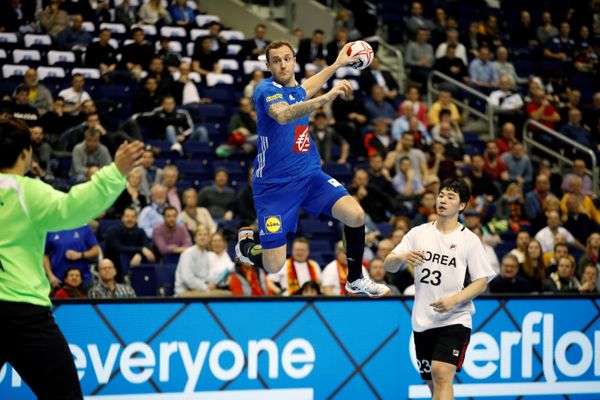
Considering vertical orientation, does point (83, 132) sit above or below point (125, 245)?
above

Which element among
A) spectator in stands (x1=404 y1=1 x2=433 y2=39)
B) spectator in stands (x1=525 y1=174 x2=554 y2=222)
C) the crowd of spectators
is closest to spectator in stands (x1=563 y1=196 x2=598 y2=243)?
the crowd of spectators

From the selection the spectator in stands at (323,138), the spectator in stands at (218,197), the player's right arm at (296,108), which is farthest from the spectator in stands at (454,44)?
the player's right arm at (296,108)

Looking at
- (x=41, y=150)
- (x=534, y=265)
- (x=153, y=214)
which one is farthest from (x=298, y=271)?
(x=41, y=150)

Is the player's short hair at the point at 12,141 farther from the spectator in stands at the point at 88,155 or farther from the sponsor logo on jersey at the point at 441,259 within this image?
the spectator in stands at the point at 88,155

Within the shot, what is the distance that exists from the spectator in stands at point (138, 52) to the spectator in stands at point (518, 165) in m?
6.49

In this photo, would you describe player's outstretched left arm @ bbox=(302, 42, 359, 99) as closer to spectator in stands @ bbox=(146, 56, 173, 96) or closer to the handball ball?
the handball ball

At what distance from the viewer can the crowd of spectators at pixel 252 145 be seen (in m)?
13.5

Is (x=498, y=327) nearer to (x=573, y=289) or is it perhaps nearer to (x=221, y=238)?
(x=573, y=289)

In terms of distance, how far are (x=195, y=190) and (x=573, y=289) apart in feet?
18.9

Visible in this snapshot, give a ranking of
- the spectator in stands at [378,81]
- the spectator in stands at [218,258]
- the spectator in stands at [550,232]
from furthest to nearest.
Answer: the spectator in stands at [378,81]
the spectator in stands at [550,232]
the spectator in stands at [218,258]

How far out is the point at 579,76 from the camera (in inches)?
892

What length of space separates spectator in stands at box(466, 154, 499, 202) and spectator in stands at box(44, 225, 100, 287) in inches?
273

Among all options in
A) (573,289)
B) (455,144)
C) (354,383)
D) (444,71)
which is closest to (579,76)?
(444,71)

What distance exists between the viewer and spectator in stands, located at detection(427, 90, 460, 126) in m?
18.9
